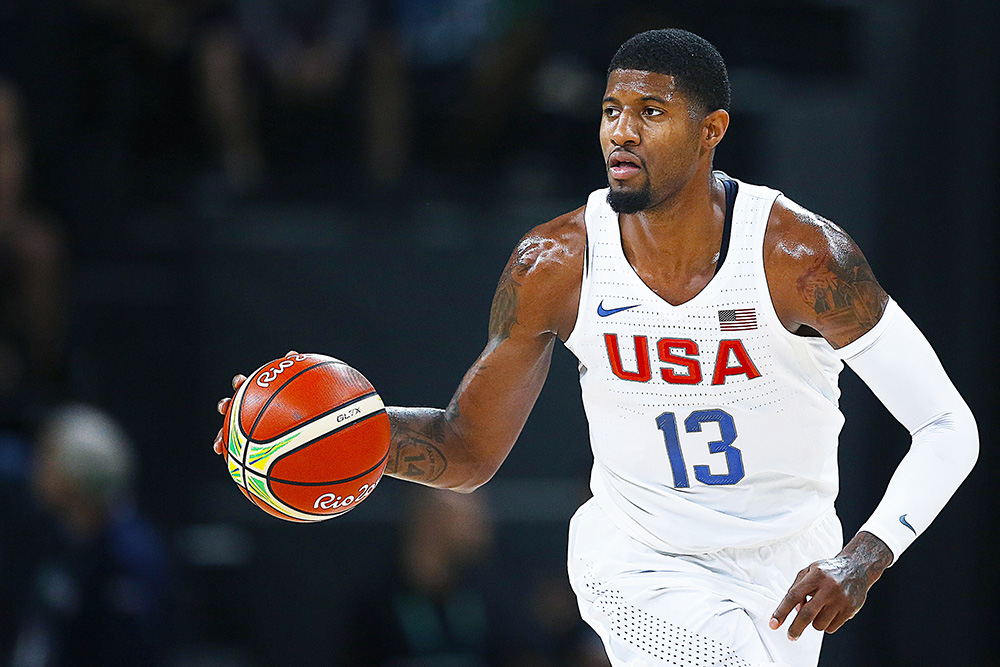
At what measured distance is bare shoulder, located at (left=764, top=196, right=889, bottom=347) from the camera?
3.19 m

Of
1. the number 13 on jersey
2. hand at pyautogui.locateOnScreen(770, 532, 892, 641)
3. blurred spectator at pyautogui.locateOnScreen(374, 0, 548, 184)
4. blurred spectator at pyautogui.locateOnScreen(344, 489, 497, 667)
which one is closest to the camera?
hand at pyautogui.locateOnScreen(770, 532, 892, 641)

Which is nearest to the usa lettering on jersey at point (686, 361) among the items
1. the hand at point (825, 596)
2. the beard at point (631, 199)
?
the beard at point (631, 199)

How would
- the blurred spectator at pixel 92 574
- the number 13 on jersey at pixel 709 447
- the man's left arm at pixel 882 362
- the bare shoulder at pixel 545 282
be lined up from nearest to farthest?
the man's left arm at pixel 882 362, the number 13 on jersey at pixel 709 447, the bare shoulder at pixel 545 282, the blurred spectator at pixel 92 574

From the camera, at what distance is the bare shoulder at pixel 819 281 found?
10.5 feet

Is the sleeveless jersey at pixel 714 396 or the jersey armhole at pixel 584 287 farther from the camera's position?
the jersey armhole at pixel 584 287

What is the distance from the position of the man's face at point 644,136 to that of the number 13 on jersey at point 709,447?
555mm

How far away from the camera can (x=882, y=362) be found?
10.5 feet

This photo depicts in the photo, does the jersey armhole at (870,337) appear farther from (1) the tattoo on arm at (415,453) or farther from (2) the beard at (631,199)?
(1) the tattoo on arm at (415,453)

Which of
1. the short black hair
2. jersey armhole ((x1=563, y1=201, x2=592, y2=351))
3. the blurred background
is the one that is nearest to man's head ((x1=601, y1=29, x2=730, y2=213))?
the short black hair

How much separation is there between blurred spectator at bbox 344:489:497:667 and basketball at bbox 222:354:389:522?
3.13 metres

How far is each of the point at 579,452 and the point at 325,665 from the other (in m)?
1.83

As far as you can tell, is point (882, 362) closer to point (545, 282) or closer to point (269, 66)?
point (545, 282)

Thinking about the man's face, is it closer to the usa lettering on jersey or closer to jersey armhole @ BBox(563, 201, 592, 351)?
jersey armhole @ BBox(563, 201, 592, 351)

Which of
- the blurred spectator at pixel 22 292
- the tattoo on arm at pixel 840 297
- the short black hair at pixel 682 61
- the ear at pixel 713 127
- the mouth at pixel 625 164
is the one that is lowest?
the blurred spectator at pixel 22 292
